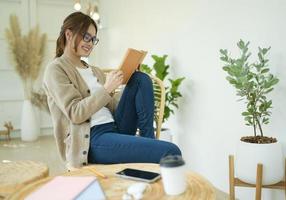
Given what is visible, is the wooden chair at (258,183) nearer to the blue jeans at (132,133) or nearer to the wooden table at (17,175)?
the blue jeans at (132,133)

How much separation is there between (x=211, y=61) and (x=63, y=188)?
5.04 ft

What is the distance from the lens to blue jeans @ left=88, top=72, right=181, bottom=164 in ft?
4.18

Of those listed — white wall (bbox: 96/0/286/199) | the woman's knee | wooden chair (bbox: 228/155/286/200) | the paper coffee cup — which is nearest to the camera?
the paper coffee cup

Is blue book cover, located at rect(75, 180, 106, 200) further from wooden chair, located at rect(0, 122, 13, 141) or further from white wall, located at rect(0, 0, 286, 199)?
wooden chair, located at rect(0, 122, 13, 141)

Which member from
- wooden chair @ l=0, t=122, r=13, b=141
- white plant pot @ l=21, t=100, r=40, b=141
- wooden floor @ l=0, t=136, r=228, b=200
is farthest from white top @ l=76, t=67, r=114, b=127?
wooden chair @ l=0, t=122, r=13, b=141

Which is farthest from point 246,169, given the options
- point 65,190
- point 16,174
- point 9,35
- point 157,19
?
point 9,35

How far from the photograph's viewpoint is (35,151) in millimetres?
3537

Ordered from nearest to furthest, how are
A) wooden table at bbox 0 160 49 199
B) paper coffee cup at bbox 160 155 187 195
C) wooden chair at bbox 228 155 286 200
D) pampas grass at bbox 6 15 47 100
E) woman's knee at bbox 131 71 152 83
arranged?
paper coffee cup at bbox 160 155 187 195 < wooden table at bbox 0 160 49 199 < wooden chair at bbox 228 155 286 200 < woman's knee at bbox 131 71 152 83 < pampas grass at bbox 6 15 47 100

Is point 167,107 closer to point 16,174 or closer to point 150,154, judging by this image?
point 150,154

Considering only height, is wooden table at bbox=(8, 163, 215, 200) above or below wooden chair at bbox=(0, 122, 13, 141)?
above

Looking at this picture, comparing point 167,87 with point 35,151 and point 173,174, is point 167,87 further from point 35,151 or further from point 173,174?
point 35,151

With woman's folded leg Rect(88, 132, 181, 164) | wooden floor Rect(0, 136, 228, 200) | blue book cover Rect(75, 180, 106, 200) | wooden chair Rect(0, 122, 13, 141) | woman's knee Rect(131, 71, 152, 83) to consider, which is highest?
woman's knee Rect(131, 71, 152, 83)

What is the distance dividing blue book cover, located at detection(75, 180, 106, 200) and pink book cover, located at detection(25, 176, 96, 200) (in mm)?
11

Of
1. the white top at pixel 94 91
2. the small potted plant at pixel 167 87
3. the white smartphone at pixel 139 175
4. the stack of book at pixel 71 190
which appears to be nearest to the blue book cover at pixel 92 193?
the stack of book at pixel 71 190
